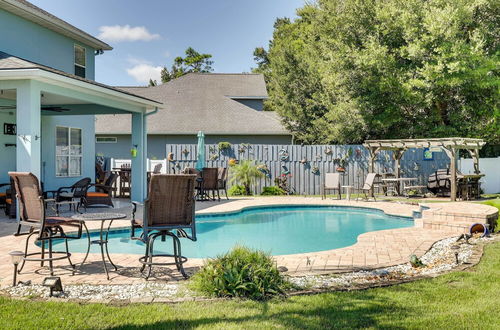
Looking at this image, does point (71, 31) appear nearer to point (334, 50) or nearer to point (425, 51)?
point (334, 50)

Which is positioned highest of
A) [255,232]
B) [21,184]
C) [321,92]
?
[321,92]

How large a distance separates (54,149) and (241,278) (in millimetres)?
10821

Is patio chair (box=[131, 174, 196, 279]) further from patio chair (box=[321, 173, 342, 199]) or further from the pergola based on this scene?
the pergola

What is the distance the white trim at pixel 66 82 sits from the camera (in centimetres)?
787

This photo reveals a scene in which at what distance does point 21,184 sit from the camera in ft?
15.7

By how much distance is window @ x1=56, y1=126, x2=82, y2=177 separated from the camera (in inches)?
522

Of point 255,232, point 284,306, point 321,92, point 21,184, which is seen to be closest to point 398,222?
point 255,232

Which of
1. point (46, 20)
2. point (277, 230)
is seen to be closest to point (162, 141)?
point (46, 20)

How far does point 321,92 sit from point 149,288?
1920 centimetres

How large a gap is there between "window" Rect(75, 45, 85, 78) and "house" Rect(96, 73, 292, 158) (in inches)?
262

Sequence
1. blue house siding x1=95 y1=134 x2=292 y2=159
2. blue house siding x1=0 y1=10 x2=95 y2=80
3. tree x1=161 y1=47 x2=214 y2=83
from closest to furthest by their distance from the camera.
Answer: blue house siding x1=0 y1=10 x2=95 y2=80 → blue house siding x1=95 y1=134 x2=292 y2=159 → tree x1=161 y1=47 x2=214 y2=83

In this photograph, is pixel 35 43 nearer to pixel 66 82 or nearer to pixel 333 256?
pixel 66 82

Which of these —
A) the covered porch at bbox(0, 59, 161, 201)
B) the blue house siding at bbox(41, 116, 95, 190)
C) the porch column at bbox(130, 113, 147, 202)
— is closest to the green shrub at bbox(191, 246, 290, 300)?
the covered porch at bbox(0, 59, 161, 201)

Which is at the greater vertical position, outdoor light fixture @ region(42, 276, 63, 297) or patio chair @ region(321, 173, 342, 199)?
patio chair @ region(321, 173, 342, 199)
